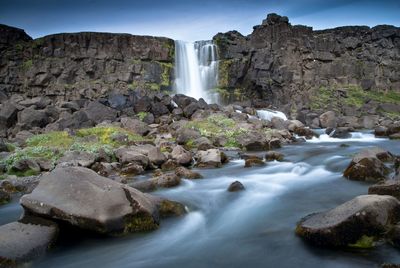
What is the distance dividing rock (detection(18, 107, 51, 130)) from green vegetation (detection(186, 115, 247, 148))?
1119 cm

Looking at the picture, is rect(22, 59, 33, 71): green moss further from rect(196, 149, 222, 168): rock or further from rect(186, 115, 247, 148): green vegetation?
rect(196, 149, 222, 168): rock

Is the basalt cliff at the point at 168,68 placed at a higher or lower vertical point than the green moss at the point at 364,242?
higher

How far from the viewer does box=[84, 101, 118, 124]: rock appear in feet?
94.7

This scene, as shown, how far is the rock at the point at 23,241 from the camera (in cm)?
631

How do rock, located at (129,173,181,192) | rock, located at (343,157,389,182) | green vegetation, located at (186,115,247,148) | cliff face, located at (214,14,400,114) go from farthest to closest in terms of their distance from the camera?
cliff face, located at (214,14,400,114), green vegetation, located at (186,115,247,148), rock, located at (129,173,181,192), rock, located at (343,157,389,182)

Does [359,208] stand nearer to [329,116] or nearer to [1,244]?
[1,244]

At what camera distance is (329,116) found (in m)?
33.8

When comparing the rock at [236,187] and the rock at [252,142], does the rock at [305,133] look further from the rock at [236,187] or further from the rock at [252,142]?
the rock at [236,187]

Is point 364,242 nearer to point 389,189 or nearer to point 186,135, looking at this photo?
point 389,189

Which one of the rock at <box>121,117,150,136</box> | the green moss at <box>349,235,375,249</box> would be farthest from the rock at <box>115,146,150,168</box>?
the green moss at <box>349,235,375,249</box>

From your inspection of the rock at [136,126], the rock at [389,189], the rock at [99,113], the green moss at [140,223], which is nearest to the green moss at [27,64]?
the rock at [99,113]

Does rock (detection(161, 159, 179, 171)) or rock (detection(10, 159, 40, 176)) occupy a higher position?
rock (detection(10, 159, 40, 176))

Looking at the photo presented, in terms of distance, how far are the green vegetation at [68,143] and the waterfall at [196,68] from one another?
67.5 ft

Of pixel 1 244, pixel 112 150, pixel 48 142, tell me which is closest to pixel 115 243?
pixel 1 244
